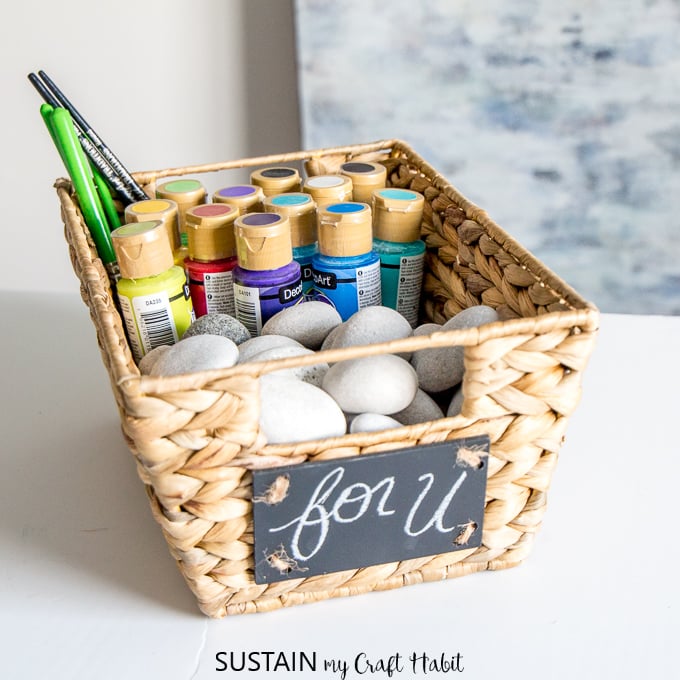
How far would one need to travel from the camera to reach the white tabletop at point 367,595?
17.8 inches

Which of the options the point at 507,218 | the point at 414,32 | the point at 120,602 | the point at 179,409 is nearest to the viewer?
the point at 179,409

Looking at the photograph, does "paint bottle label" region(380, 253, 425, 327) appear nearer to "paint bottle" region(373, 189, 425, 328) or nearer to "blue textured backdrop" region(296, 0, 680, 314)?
"paint bottle" region(373, 189, 425, 328)

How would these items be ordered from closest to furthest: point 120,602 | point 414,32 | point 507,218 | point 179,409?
point 179,409
point 120,602
point 414,32
point 507,218

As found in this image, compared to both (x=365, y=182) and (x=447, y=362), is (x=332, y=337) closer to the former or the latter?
(x=447, y=362)

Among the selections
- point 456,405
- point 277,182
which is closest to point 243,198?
point 277,182

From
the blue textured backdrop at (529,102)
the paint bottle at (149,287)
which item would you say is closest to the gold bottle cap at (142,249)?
the paint bottle at (149,287)

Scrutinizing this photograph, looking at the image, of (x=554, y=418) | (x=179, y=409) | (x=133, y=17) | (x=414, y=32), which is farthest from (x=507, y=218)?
(x=179, y=409)

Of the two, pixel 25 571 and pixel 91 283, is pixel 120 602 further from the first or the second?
pixel 91 283

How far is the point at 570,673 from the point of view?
440mm

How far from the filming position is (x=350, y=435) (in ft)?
1.38

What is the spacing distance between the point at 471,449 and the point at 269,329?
18 centimetres

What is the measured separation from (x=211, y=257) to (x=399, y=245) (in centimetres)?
15

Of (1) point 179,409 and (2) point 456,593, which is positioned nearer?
(1) point 179,409

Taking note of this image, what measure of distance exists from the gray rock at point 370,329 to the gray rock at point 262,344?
3 cm
